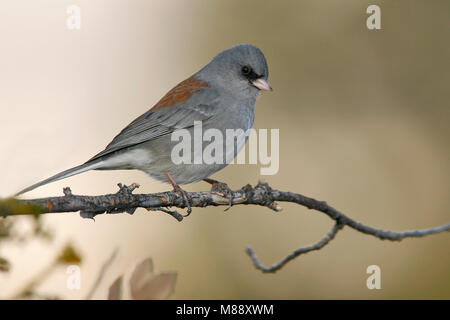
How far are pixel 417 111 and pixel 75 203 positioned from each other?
5033 mm

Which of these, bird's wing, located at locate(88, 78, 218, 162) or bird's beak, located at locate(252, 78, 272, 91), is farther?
bird's beak, located at locate(252, 78, 272, 91)

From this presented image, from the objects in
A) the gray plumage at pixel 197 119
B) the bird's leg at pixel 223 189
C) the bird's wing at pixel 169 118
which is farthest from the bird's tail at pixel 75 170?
the bird's leg at pixel 223 189

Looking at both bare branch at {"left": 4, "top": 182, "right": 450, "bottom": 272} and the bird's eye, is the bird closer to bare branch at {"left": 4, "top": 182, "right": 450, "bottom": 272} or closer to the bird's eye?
the bird's eye

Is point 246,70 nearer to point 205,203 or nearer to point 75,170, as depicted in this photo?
point 205,203

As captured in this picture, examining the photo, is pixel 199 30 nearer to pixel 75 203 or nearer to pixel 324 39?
pixel 324 39

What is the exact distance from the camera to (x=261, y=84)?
344cm

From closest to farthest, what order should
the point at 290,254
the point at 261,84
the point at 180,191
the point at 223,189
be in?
the point at 290,254
the point at 180,191
the point at 223,189
the point at 261,84

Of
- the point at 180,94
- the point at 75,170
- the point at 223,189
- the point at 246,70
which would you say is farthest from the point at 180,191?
the point at 246,70

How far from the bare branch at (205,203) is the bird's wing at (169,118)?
831 mm

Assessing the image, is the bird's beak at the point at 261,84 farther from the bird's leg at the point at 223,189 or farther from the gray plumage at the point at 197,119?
the bird's leg at the point at 223,189

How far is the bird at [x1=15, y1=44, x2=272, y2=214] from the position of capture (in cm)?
306

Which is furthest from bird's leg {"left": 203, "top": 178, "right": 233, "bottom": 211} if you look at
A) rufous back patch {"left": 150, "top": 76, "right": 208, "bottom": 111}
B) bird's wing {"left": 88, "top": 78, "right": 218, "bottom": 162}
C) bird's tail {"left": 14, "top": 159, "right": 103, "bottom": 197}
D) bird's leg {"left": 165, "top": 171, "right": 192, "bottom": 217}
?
bird's tail {"left": 14, "top": 159, "right": 103, "bottom": 197}

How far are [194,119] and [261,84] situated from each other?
55 cm

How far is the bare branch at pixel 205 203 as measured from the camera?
5.57 ft
